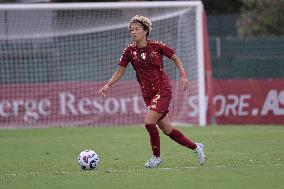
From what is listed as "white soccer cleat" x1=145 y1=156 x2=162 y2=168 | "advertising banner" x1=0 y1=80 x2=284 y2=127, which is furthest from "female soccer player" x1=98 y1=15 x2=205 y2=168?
"advertising banner" x1=0 y1=80 x2=284 y2=127

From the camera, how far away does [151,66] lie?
11859mm

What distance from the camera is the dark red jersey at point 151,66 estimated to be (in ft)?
38.7

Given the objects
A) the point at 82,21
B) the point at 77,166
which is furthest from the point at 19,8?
the point at 77,166

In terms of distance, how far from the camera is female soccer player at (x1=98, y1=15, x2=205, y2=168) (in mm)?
11641

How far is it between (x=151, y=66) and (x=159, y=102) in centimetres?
55

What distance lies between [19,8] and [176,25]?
159 inches

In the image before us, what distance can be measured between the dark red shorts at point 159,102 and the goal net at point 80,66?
9771 millimetres

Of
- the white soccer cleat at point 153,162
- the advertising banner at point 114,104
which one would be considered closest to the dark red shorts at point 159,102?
the white soccer cleat at point 153,162

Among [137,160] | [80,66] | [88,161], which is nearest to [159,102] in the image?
[88,161]

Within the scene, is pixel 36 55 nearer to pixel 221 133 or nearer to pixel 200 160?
pixel 221 133

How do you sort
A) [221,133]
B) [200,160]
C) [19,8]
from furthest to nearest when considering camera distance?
[19,8] < [221,133] < [200,160]

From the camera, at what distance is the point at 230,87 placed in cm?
2227

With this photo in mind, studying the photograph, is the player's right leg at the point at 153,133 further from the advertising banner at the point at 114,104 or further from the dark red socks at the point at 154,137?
the advertising banner at the point at 114,104

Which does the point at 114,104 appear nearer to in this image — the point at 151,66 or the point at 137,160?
the point at 137,160
